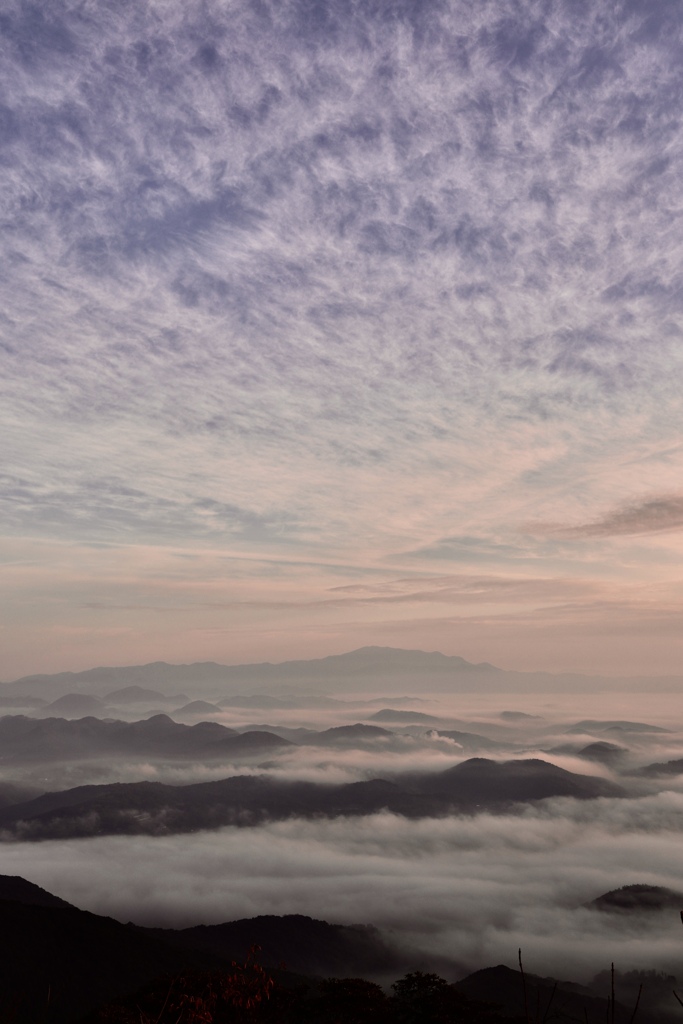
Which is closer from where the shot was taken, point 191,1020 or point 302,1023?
point 191,1020

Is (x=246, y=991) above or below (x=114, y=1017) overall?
above

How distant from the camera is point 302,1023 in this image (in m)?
57.9

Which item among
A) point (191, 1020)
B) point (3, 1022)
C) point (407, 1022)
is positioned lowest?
point (407, 1022)

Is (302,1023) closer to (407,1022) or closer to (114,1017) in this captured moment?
(407,1022)

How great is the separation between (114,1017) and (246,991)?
1887 cm

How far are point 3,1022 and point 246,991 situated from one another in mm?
30080

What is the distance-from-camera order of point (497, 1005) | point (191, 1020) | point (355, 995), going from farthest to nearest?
1. point (497, 1005)
2. point (355, 995)
3. point (191, 1020)

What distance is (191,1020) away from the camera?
143ft

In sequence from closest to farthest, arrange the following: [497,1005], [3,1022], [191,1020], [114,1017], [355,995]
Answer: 1. [3,1022]
2. [191,1020]
3. [114,1017]
4. [355,995]
5. [497,1005]

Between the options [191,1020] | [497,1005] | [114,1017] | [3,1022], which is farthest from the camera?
[497,1005]

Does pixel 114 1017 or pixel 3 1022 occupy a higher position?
pixel 3 1022

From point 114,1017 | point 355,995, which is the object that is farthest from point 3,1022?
point 355,995

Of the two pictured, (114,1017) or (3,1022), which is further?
(114,1017)

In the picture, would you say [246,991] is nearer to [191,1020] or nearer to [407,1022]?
[191,1020]
